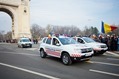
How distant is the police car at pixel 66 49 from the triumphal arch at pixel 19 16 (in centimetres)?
3893

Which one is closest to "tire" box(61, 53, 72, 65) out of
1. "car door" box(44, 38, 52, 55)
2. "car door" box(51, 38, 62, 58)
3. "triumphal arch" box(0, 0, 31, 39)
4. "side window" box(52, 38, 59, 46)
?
"car door" box(51, 38, 62, 58)

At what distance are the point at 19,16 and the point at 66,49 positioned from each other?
141 feet

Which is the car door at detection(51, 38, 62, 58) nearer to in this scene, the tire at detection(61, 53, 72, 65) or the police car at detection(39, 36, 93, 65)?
the police car at detection(39, 36, 93, 65)

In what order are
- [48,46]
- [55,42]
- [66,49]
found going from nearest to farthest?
[66,49] < [55,42] < [48,46]

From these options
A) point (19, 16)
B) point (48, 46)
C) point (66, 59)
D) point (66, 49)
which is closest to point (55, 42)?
point (48, 46)

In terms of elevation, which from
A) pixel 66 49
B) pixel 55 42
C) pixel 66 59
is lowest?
pixel 66 59

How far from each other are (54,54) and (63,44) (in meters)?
1.25

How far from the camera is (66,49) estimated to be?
36.0 feet

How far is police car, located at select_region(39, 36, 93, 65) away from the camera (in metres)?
10.5

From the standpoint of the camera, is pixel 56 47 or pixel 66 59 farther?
pixel 56 47

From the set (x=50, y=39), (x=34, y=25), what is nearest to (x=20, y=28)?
(x=50, y=39)

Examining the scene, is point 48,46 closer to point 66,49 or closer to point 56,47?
point 56,47

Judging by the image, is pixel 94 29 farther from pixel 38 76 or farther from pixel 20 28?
pixel 38 76

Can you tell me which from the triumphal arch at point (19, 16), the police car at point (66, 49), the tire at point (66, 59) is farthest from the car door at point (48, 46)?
the triumphal arch at point (19, 16)
